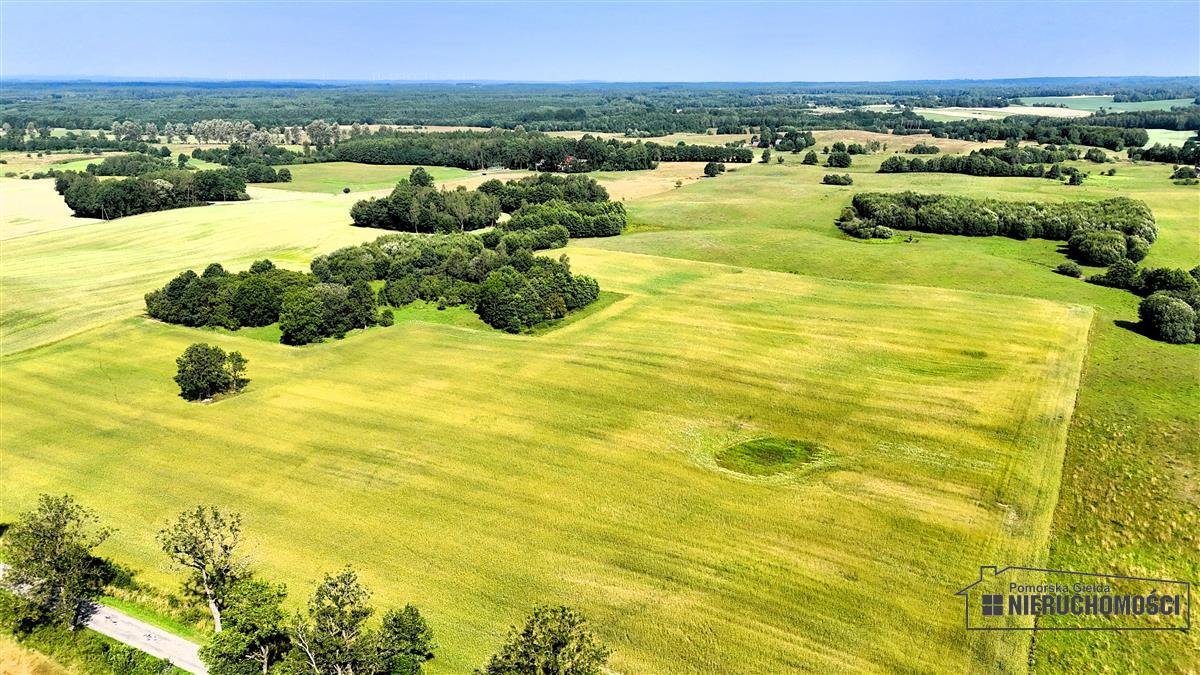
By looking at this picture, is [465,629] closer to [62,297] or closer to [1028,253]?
[62,297]

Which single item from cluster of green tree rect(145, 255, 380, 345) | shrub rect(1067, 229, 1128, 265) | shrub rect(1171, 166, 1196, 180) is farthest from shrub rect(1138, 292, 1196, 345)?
shrub rect(1171, 166, 1196, 180)

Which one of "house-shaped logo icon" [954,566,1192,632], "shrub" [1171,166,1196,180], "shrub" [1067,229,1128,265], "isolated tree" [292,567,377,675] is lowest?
"house-shaped logo icon" [954,566,1192,632]

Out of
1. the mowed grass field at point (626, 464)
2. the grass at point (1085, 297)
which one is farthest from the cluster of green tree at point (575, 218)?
the mowed grass field at point (626, 464)

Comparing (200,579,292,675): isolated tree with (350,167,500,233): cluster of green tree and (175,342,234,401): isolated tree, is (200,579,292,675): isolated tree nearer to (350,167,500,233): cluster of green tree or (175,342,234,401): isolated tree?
(175,342,234,401): isolated tree

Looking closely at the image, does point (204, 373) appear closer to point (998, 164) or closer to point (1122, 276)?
point (1122, 276)

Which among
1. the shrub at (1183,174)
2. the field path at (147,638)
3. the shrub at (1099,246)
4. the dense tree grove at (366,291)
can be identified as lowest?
the field path at (147,638)

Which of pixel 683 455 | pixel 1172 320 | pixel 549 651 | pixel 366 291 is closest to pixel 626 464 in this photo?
pixel 683 455

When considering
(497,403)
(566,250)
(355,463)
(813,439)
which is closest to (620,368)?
(497,403)

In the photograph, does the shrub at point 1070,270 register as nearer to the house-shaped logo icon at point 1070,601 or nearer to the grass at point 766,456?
the grass at point 766,456
